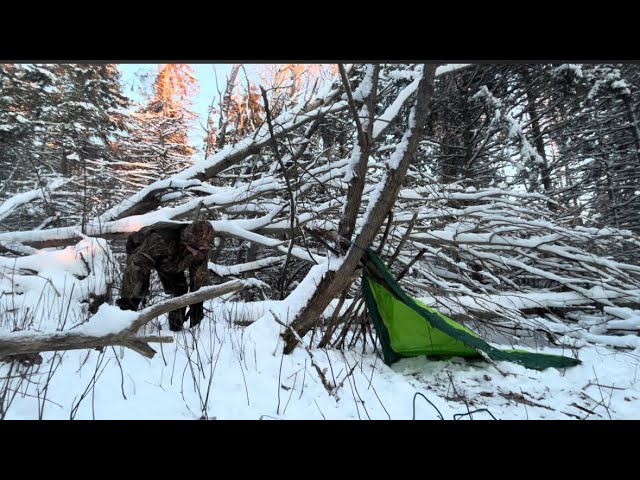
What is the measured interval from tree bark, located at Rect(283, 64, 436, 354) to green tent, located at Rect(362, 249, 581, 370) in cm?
16

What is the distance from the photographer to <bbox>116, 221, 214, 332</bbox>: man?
354cm

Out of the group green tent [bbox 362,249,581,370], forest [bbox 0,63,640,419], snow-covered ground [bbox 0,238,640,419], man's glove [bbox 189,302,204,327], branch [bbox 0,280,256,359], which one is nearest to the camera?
branch [bbox 0,280,256,359]

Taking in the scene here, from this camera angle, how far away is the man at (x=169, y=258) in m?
3.54

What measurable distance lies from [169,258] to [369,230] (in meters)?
2.14

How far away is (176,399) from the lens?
6.00 ft

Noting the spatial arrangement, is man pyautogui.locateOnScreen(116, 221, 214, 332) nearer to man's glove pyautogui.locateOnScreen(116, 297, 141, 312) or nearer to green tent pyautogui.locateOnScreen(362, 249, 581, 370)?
man's glove pyautogui.locateOnScreen(116, 297, 141, 312)

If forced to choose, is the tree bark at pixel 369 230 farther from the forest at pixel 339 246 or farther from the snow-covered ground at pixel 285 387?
the snow-covered ground at pixel 285 387

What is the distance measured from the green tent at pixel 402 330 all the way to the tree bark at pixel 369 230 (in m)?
0.16

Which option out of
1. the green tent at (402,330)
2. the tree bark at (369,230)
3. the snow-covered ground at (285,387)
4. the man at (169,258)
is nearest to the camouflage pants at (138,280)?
the man at (169,258)

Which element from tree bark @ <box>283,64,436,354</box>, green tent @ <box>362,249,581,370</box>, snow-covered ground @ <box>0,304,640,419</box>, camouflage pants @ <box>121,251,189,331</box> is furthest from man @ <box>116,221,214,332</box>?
green tent @ <box>362,249,581,370</box>

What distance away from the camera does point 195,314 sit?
353cm
